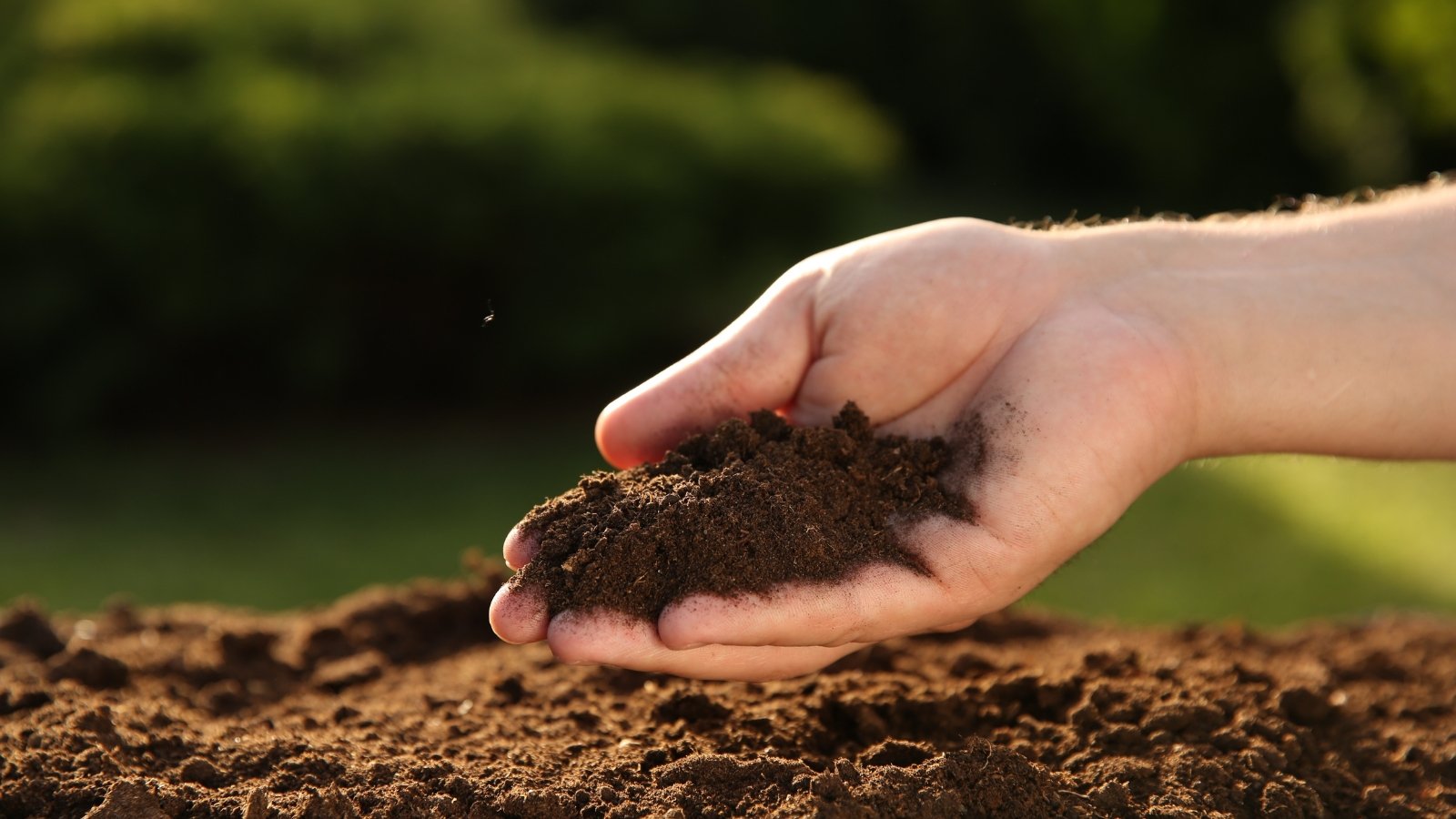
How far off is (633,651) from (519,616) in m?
0.21

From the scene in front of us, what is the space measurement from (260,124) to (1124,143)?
7836 millimetres

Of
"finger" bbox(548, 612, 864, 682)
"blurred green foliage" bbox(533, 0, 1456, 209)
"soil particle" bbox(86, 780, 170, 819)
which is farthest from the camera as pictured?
"blurred green foliage" bbox(533, 0, 1456, 209)

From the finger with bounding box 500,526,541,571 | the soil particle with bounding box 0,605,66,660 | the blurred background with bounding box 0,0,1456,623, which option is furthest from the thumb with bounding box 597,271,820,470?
the blurred background with bounding box 0,0,1456,623

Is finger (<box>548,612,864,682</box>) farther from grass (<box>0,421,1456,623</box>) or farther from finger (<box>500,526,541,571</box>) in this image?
grass (<box>0,421,1456,623</box>)

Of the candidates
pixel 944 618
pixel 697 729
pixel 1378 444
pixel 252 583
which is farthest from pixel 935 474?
pixel 252 583

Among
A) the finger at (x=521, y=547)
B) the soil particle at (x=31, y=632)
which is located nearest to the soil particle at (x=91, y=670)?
the soil particle at (x=31, y=632)

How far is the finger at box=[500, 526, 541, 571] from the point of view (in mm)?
2221

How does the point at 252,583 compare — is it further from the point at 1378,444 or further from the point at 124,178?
the point at 1378,444

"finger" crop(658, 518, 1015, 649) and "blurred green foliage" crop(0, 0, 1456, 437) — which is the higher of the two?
"blurred green foliage" crop(0, 0, 1456, 437)

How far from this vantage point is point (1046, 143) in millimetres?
12883

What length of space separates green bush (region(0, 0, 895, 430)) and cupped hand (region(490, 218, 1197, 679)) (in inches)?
170

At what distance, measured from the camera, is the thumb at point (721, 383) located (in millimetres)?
2529

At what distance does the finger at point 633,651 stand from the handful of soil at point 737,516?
0.03 m

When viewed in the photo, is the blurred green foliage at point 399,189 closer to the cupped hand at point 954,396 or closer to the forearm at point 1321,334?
the cupped hand at point 954,396
